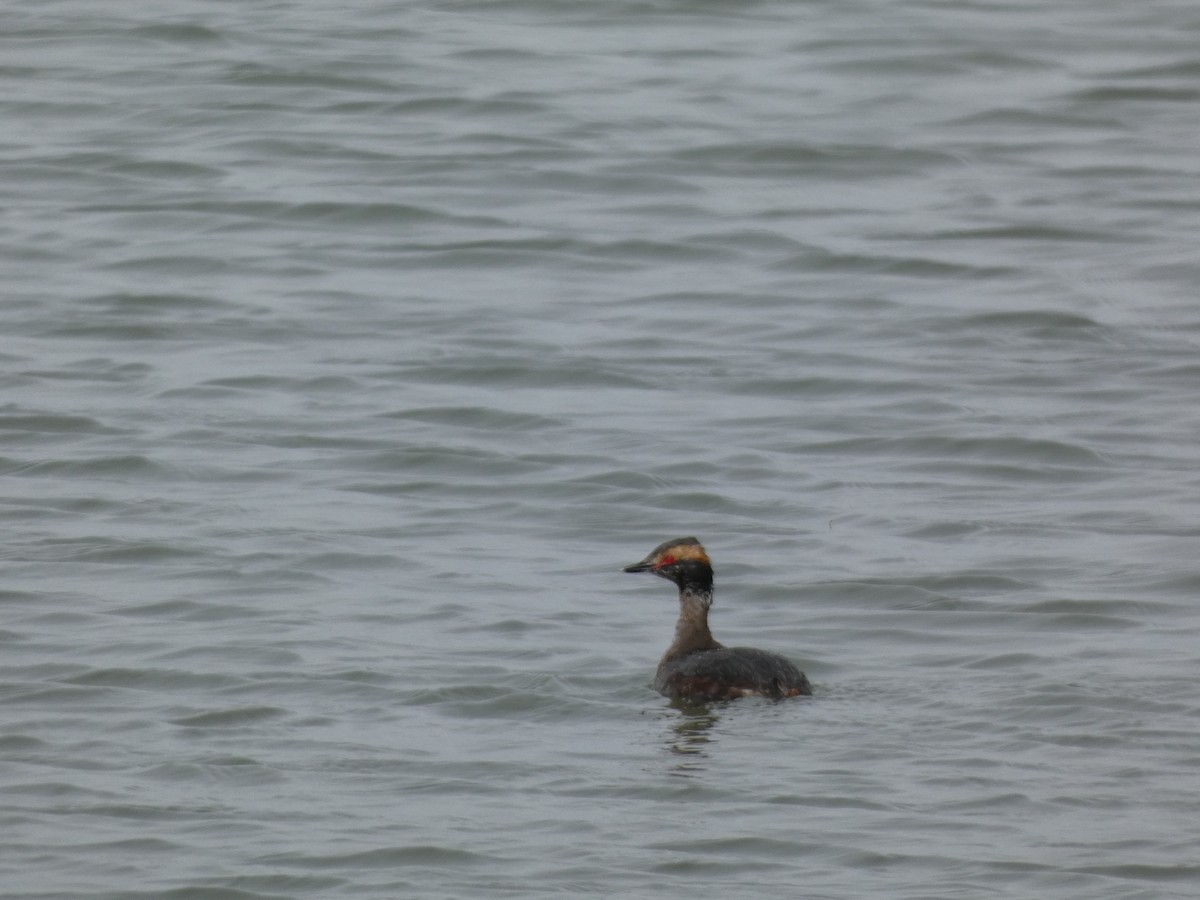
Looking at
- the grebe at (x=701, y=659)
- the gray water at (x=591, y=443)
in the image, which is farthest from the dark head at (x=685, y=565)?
the gray water at (x=591, y=443)

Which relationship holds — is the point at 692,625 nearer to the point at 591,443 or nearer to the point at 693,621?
the point at 693,621

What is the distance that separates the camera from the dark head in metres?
11.4

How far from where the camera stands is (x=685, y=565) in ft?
37.6

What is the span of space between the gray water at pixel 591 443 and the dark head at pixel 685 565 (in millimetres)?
462

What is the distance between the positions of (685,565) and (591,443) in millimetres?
3683

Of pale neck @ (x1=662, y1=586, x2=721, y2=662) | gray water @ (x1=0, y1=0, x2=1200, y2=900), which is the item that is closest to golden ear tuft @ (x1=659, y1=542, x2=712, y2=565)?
pale neck @ (x1=662, y1=586, x2=721, y2=662)

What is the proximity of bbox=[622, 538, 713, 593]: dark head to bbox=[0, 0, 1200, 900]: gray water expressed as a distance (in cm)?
46

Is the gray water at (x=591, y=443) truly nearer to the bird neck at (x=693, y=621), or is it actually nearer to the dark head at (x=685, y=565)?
the bird neck at (x=693, y=621)

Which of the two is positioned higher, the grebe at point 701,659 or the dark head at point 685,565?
the dark head at point 685,565

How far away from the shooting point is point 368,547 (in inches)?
514

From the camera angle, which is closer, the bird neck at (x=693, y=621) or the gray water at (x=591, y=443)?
the gray water at (x=591, y=443)

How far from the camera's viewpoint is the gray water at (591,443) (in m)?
8.90

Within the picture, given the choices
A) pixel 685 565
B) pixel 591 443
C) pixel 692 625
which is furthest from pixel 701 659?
pixel 591 443

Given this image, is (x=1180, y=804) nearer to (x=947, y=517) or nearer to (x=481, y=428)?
(x=947, y=517)
